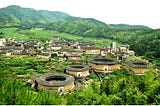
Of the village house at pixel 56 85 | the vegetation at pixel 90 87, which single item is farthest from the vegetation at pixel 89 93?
the village house at pixel 56 85

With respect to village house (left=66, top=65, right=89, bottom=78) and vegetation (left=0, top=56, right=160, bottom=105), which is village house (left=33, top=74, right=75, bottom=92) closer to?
vegetation (left=0, top=56, right=160, bottom=105)

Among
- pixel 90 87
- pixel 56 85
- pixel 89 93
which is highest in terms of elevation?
pixel 89 93

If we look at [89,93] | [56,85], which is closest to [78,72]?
[56,85]

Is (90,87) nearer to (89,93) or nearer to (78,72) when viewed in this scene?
(89,93)

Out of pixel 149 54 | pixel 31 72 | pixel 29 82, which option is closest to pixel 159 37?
pixel 149 54

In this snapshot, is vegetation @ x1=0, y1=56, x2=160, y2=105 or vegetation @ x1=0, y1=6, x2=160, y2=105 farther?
vegetation @ x1=0, y1=6, x2=160, y2=105

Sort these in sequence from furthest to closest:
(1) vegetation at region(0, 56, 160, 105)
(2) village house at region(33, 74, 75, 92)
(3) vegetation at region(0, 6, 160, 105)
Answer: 1. (2) village house at region(33, 74, 75, 92)
2. (3) vegetation at region(0, 6, 160, 105)
3. (1) vegetation at region(0, 56, 160, 105)

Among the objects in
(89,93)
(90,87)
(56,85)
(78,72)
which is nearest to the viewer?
(89,93)

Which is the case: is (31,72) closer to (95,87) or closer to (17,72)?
(17,72)

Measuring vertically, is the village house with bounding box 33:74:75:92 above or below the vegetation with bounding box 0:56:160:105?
below

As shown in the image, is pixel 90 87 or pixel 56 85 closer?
pixel 90 87

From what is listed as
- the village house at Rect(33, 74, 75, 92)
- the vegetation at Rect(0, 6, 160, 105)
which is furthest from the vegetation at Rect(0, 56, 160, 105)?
the village house at Rect(33, 74, 75, 92)
